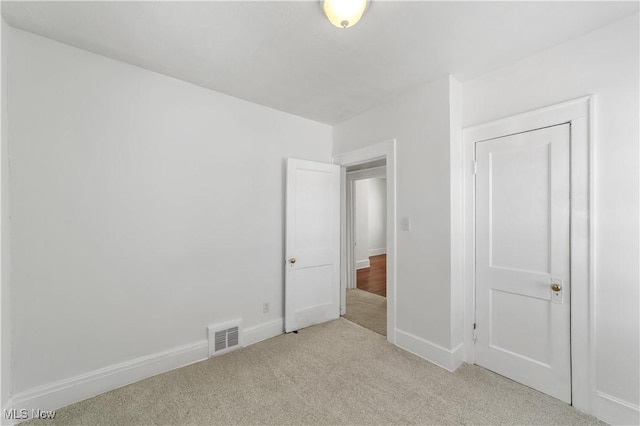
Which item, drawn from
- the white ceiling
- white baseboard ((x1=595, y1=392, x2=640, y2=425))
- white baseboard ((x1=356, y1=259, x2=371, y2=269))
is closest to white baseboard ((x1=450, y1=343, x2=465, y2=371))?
white baseboard ((x1=595, y1=392, x2=640, y2=425))

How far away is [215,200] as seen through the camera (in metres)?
2.60

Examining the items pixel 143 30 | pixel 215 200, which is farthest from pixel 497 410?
pixel 143 30

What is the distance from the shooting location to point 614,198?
66.2 inches

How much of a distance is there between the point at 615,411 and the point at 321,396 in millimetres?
1923

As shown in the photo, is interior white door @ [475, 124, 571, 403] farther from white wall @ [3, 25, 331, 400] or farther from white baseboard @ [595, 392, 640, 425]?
white wall @ [3, 25, 331, 400]

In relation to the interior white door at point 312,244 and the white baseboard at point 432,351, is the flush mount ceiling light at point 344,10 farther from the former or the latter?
the white baseboard at point 432,351

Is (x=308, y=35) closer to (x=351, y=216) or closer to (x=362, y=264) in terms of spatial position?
(x=351, y=216)

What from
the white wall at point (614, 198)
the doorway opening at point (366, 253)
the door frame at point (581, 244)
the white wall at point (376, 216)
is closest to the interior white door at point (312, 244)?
the doorway opening at point (366, 253)

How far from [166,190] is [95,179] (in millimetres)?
488

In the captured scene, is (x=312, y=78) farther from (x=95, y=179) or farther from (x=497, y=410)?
(x=497, y=410)

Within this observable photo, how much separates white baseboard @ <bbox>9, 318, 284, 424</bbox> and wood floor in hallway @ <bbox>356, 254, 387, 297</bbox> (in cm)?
319

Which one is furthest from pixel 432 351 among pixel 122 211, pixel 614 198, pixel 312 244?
pixel 122 211

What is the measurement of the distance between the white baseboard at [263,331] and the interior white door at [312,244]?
92 millimetres

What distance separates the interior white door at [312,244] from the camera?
305cm
